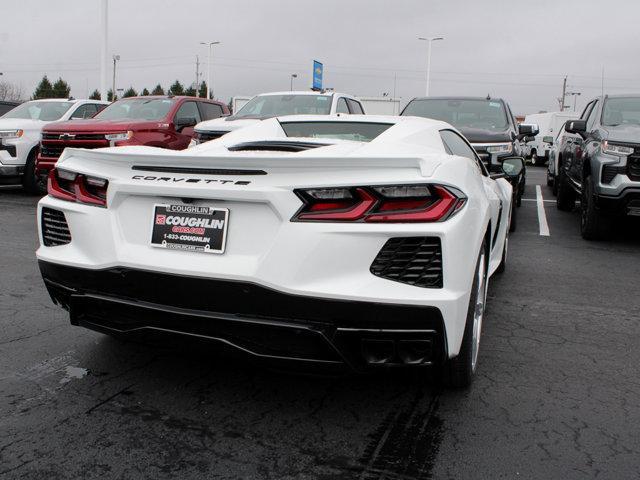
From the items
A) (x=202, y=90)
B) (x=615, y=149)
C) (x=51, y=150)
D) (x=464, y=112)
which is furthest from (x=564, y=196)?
(x=202, y=90)

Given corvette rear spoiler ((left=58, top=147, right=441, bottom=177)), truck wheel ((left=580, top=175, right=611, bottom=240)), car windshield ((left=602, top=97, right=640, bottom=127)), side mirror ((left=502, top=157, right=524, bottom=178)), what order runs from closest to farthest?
corvette rear spoiler ((left=58, top=147, right=441, bottom=177)), side mirror ((left=502, top=157, right=524, bottom=178)), truck wheel ((left=580, top=175, right=611, bottom=240)), car windshield ((left=602, top=97, right=640, bottom=127))

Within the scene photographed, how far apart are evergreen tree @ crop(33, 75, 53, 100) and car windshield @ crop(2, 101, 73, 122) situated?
8524 centimetres

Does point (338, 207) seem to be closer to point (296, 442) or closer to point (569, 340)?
point (296, 442)

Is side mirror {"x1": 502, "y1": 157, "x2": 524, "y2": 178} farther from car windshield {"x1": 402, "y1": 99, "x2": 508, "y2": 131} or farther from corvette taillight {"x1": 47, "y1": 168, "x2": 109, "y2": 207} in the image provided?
car windshield {"x1": 402, "y1": 99, "x2": 508, "y2": 131}

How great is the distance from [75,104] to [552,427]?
12106 millimetres

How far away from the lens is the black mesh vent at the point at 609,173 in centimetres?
738

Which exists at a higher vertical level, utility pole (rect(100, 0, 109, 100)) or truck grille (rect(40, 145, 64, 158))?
utility pole (rect(100, 0, 109, 100))

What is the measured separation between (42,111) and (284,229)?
11871mm

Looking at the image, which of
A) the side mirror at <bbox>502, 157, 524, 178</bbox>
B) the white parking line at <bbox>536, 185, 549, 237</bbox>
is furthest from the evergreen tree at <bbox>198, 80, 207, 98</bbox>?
the side mirror at <bbox>502, 157, 524, 178</bbox>

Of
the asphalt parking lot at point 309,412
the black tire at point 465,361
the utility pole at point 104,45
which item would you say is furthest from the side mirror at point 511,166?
the utility pole at point 104,45

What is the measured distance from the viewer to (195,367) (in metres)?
3.57

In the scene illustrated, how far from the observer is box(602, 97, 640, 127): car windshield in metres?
8.33

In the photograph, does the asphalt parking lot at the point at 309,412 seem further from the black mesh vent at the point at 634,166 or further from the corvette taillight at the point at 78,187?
the black mesh vent at the point at 634,166

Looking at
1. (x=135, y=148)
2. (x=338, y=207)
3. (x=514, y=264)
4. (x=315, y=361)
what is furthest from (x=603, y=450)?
(x=514, y=264)
